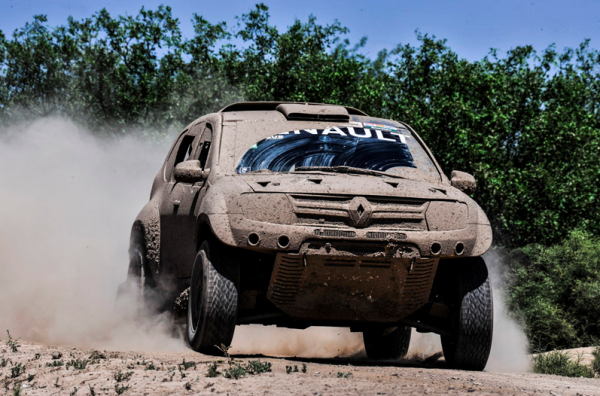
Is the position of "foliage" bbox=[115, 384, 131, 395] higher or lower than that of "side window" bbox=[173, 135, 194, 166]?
lower

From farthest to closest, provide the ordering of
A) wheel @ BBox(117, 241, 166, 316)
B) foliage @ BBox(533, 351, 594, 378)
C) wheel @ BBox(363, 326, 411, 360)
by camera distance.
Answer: wheel @ BBox(363, 326, 411, 360) < wheel @ BBox(117, 241, 166, 316) < foliage @ BBox(533, 351, 594, 378)

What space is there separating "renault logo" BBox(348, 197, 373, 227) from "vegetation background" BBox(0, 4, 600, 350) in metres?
6.01

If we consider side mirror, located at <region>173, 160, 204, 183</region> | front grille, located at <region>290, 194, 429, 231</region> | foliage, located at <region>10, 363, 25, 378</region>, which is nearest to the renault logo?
front grille, located at <region>290, 194, 429, 231</region>

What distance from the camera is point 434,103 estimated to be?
1833 cm

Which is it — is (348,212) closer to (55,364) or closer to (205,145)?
(205,145)

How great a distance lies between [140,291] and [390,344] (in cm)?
258

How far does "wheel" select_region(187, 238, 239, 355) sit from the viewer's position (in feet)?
18.8

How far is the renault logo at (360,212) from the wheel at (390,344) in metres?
2.75

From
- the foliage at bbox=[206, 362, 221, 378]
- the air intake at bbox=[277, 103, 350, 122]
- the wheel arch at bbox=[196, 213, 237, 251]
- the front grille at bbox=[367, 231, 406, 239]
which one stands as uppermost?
the air intake at bbox=[277, 103, 350, 122]

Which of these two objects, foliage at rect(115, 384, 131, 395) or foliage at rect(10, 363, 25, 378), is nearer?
foliage at rect(115, 384, 131, 395)

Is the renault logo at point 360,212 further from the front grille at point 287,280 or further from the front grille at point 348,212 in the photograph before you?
the front grille at point 287,280

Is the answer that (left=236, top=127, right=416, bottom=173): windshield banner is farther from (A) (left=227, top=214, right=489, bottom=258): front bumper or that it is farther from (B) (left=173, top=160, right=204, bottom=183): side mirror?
(A) (left=227, top=214, right=489, bottom=258): front bumper

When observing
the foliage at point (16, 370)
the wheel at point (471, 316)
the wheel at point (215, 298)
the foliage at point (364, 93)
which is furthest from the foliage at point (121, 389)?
the foliage at point (364, 93)

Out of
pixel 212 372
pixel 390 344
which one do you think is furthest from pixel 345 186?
pixel 390 344
